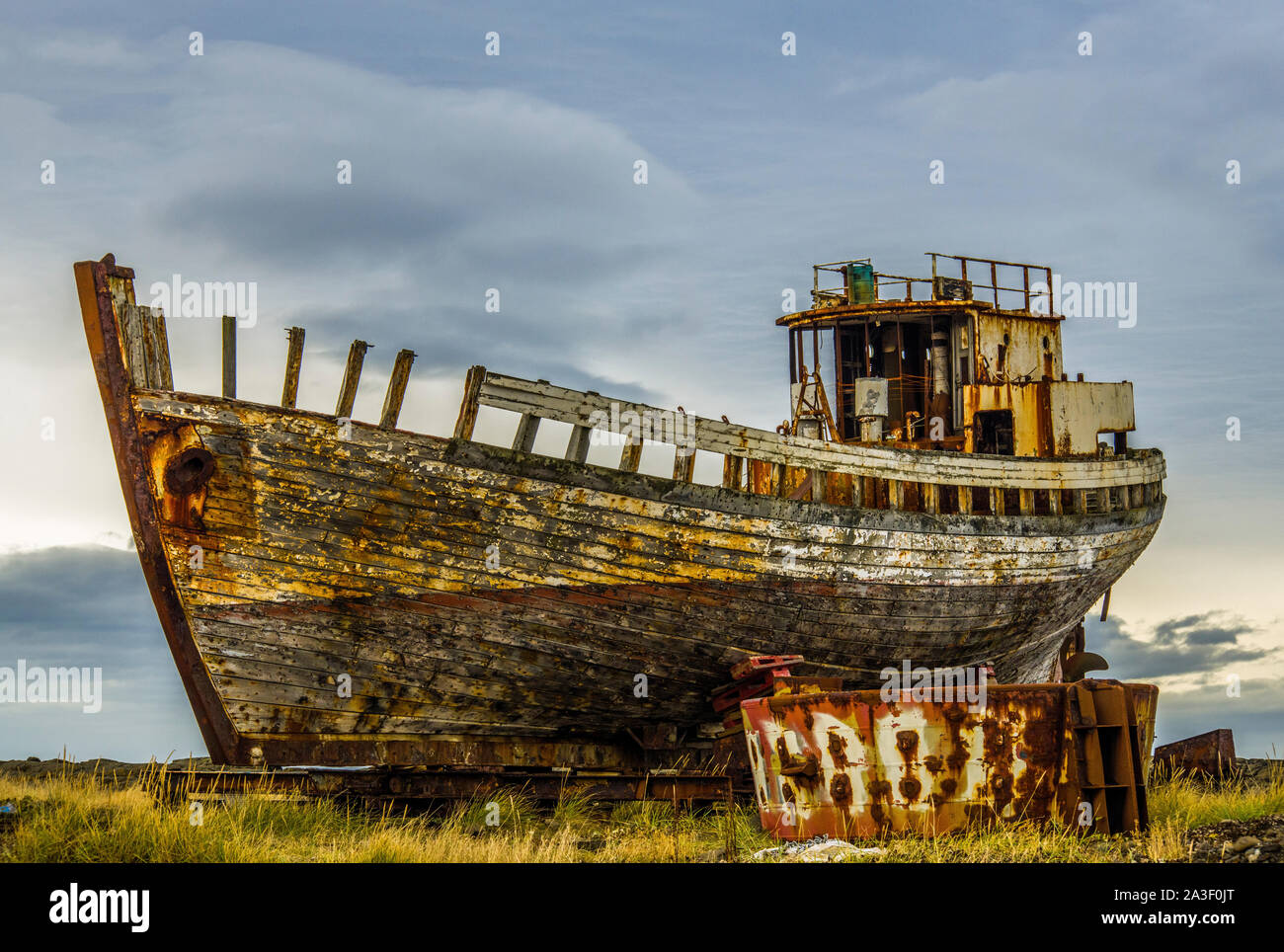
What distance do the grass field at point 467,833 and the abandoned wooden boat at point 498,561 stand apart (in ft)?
3.26

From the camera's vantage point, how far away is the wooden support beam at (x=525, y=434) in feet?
34.2

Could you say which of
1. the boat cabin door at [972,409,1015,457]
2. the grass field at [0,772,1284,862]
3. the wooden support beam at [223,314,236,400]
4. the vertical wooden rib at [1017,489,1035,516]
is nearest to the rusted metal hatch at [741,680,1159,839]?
the grass field at [0,772,1284,862]

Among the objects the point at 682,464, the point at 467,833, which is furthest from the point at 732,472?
the point at 467,833

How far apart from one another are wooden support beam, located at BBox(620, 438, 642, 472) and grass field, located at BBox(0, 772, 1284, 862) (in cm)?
290

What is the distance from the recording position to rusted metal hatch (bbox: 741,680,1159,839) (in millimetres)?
7699

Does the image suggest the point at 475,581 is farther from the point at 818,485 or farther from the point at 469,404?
the point at 818,485

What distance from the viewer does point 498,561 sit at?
1046 cm

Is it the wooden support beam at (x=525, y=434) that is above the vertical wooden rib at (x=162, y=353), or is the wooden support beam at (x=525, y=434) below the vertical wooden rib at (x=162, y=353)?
Answer: below

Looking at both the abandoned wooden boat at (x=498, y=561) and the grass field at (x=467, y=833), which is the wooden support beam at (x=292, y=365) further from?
the grass field at (x=467, y=833)

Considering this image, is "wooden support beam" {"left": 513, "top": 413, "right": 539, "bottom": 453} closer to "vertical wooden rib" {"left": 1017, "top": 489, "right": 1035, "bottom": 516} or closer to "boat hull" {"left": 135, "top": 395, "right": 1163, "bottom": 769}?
"boat hull" {"left": 135, "top": 395, "right": 1163, "bottom": 769}

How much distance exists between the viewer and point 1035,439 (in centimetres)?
1501

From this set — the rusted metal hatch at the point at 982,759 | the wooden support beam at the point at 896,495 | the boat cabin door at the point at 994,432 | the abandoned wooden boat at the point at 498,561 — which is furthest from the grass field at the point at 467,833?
the boat cabin door at the point at 994,432

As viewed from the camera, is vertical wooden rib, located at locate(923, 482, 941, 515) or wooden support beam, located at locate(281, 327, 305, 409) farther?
vertical wooden rib, located at locate(923, 482, 941, 515)
